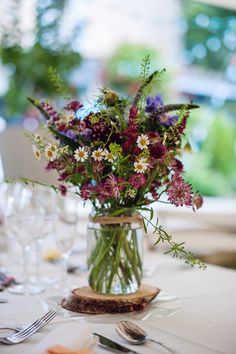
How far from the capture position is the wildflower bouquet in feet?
3.63

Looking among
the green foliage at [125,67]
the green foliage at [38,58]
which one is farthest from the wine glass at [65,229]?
the green foliage at [125,67]

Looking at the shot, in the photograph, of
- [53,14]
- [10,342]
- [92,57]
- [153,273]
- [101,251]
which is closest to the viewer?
[10,342]

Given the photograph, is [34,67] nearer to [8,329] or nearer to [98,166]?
[98,166]

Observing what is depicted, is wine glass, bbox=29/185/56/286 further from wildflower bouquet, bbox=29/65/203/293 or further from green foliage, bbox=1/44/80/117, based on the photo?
green foliage, bbox=1/44/80/117

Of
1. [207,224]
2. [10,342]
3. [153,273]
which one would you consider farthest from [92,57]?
[10,342]

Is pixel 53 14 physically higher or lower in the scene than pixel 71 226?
higher

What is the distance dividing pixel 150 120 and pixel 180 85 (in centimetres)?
397

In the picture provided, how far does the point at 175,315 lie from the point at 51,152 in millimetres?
406

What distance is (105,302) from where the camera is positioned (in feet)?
3.78

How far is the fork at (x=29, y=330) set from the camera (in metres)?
0.93

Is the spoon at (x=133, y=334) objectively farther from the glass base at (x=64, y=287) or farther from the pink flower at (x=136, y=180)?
the glass base at (x=64, y=287)

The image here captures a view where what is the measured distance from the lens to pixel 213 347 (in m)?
0.92

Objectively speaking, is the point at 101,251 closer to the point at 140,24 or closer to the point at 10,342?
the point at 10,342

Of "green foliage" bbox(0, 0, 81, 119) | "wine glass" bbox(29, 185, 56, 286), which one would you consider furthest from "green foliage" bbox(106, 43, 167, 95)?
"wine glass" bbox(29, 185, 56, 286)
